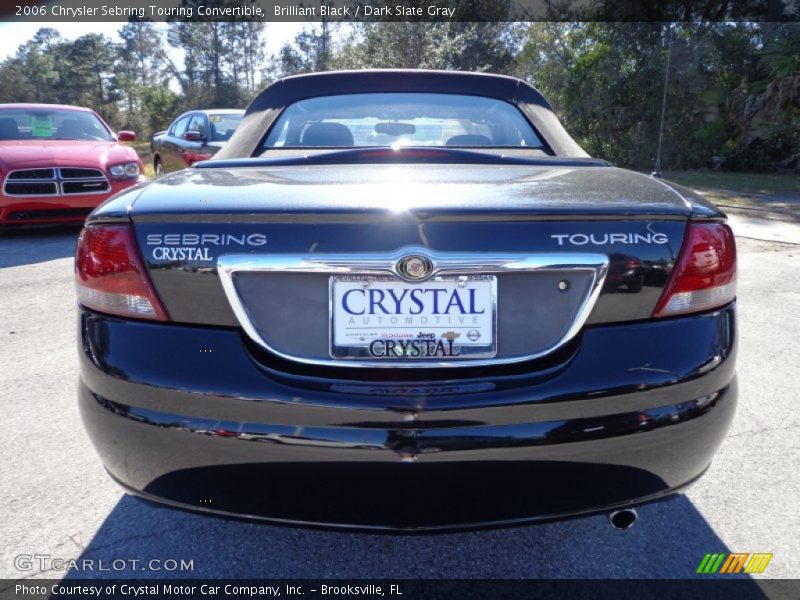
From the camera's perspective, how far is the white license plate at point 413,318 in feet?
5.09

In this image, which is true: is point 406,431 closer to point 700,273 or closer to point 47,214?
point 700,273

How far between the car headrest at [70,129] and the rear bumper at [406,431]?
823 cm

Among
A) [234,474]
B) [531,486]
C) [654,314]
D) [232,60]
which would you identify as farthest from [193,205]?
[232,60]

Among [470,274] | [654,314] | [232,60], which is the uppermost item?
[232,60]

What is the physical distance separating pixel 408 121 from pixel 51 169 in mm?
6038

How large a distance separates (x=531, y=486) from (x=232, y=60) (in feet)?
184

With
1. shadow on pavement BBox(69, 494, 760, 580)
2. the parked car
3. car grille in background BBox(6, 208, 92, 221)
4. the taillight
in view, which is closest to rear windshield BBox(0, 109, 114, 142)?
the parked car

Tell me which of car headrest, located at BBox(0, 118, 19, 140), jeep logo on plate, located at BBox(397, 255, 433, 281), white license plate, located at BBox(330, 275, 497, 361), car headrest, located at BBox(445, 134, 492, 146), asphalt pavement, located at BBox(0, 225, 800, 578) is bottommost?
asphalt pavement, located at BBox(0, 225, 800, 578)

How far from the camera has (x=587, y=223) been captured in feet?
5.25

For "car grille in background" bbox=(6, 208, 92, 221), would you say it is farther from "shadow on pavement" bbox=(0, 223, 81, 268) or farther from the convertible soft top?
the convertible soft top

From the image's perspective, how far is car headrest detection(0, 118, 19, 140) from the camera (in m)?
8.22

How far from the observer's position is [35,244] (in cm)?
745

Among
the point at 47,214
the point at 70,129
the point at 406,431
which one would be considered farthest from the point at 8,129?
the point at 406,431

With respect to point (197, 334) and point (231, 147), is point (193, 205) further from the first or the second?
point (231, 147)
